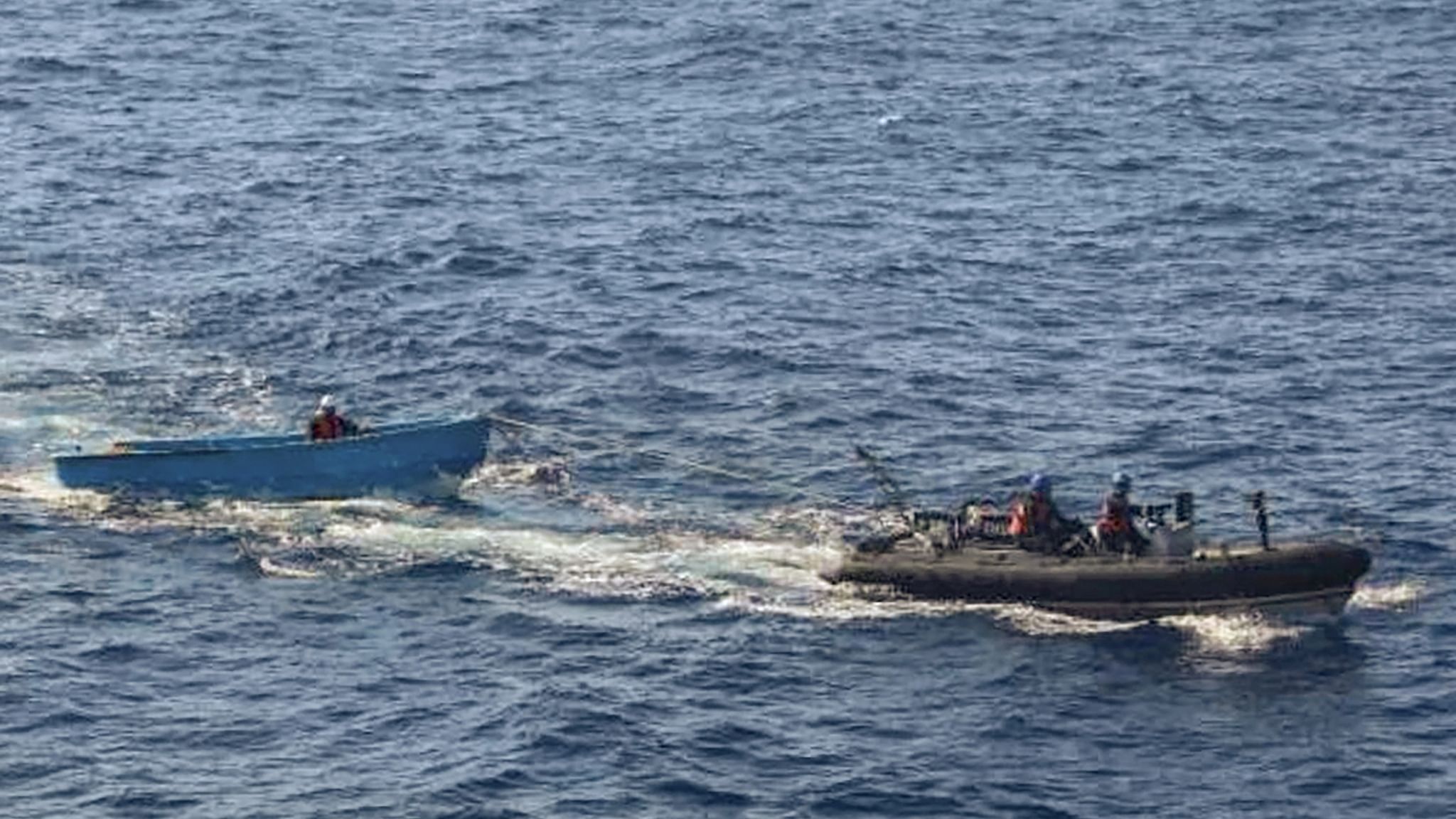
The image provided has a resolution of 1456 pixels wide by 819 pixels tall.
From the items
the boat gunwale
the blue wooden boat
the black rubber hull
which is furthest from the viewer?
the blue wooden boat

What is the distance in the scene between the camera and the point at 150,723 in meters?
67.8

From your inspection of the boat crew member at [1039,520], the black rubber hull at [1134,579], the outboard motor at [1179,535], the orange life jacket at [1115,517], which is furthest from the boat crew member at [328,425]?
the outboard motor at [1179,535]

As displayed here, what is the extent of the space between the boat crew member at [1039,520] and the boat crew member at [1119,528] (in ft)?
3.52

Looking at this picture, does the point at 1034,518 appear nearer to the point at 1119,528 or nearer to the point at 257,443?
the point at 1119,528

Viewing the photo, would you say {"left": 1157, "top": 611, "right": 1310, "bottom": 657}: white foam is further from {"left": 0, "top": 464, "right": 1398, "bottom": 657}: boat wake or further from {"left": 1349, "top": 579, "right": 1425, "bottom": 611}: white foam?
{"left": 1349, "top": 579, "right": 1425, "bottom": 611}: white foam

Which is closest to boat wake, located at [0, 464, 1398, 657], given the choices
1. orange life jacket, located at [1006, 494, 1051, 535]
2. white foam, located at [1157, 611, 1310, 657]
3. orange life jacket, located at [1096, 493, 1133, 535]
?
white foam, located at [1157, 611, 1310, 657]

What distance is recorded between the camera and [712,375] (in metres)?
91.2

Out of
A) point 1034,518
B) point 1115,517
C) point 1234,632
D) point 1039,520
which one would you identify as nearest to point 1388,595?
point 1234,632

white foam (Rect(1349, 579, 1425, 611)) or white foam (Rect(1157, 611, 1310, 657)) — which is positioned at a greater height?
white foam (Rect(1349, 579, 1425, 611))

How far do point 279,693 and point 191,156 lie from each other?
166ft

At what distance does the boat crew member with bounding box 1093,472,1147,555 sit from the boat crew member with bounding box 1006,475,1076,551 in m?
1.07

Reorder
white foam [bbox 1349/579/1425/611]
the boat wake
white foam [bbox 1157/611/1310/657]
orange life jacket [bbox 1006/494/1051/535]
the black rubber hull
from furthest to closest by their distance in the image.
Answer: orange life jacket [bbox 1006/494/1051/535] → white foam [bbox 1349/579/1425/611] → the boat wake → the black rubber hull → white foam [bbox 1157/611/1310/657]

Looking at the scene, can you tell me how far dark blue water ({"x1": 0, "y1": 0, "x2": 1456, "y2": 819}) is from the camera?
66750 mm

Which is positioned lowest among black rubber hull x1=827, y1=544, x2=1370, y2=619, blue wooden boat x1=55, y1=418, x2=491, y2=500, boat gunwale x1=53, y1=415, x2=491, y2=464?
black rubber hull x1=827, y1=544, x2=1370, y2=619
